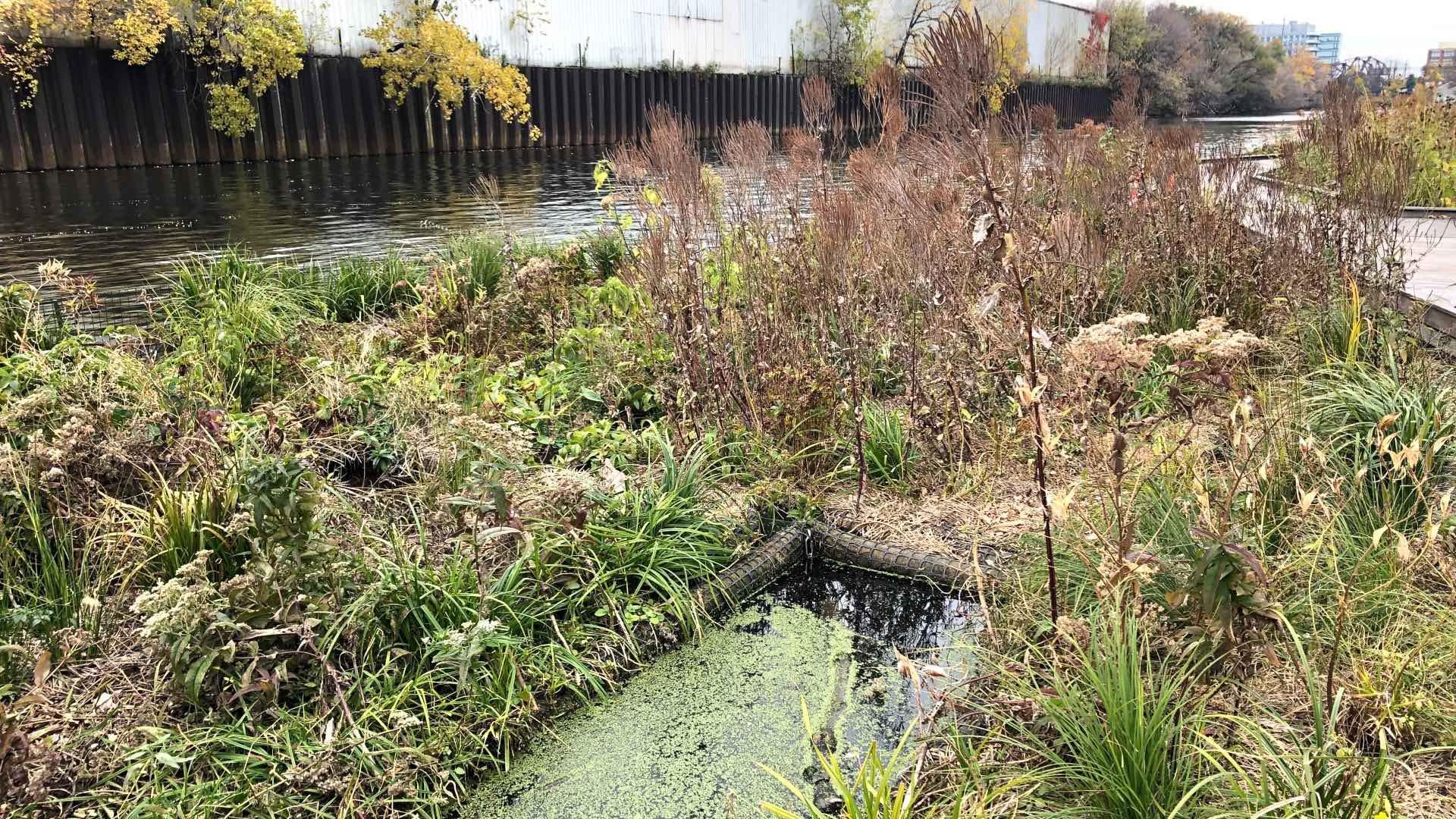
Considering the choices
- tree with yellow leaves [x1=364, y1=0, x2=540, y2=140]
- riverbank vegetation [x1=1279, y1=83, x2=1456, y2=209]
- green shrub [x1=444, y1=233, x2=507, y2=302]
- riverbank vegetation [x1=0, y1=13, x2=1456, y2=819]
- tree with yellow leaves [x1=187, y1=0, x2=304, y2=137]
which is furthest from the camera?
tree with yellow leaves [x1=364, y1=0, x2=540, y2=140]

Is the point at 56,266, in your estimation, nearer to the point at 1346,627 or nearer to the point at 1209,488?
the point at 1209,488

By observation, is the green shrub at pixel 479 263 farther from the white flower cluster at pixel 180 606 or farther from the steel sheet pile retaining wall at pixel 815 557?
the white flower cluster at pixel 180 606

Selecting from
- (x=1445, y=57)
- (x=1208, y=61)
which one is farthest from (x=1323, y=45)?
(x=1445, y=57)

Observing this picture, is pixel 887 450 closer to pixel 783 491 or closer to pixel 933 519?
pixel 933 519

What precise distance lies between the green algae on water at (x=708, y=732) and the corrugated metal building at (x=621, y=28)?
2146 cm

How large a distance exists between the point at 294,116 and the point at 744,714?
66.6 feet

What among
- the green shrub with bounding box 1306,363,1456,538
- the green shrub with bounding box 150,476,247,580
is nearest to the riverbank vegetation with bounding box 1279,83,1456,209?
the green shrub with bounding box 1306,363,1456,538

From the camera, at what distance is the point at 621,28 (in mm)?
28828

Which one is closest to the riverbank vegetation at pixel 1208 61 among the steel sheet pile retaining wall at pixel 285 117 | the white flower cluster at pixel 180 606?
the steel sheet pile retaining wall at pixel 285 117

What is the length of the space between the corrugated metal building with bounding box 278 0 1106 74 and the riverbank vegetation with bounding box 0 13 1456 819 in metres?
18.1

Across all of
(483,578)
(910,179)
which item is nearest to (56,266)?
(483,578)

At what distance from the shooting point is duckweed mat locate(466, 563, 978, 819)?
2.72 meters

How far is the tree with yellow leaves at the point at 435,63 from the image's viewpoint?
21344mm

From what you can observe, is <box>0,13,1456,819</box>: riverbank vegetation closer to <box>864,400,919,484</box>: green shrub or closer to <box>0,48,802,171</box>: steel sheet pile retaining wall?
<box>864,400,919,484</box>: green shrub
